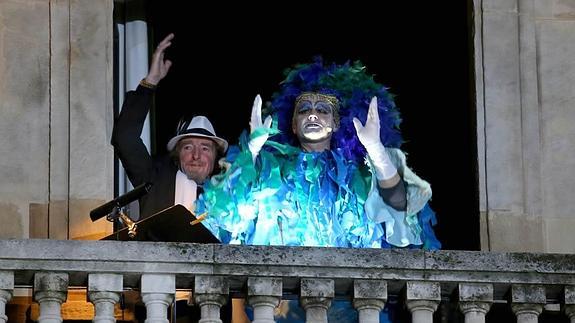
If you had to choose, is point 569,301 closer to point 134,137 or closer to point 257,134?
point 257,134

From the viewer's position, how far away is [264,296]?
16.0m

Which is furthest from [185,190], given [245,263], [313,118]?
[245,263]

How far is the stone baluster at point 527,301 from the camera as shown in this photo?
53.3ft

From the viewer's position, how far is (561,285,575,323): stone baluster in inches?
641

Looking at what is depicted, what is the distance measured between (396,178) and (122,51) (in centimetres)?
214

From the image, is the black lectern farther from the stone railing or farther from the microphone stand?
the stone railing

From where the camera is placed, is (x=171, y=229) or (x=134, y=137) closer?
(x=171, y=229)

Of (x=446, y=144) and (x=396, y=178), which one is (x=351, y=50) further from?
(x=396, y=178)

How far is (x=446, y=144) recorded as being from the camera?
788 inches

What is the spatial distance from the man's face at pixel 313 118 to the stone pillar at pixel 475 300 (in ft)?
7.44

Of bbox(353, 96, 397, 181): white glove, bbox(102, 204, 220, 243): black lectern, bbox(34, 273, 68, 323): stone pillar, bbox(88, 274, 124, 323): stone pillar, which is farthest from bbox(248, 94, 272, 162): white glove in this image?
bbox(34, 273, 68, 323): stone pillar

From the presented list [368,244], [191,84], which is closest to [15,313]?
[368,244]

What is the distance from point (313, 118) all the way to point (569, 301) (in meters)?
2.56

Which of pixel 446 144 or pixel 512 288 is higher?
pixel 446 144
